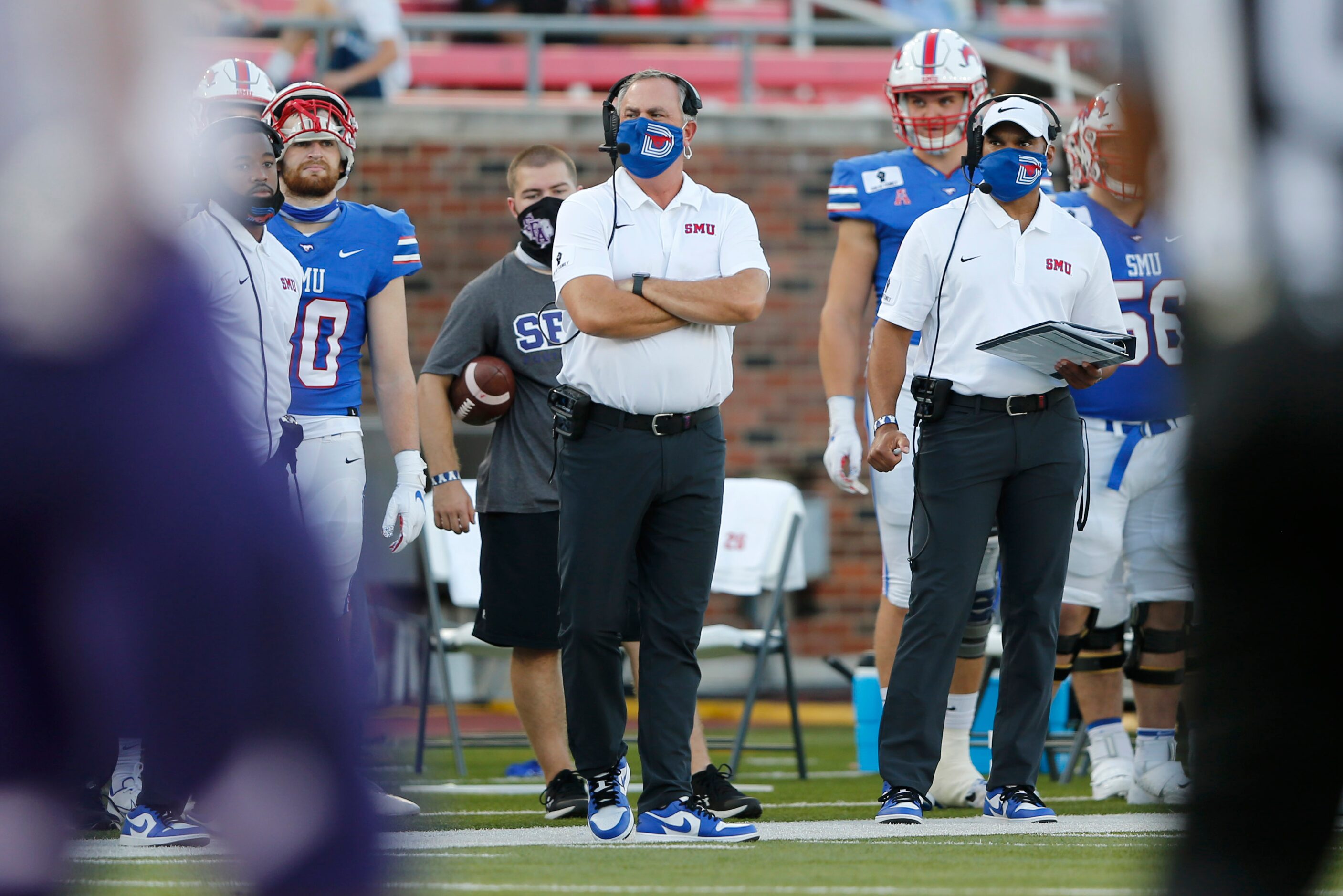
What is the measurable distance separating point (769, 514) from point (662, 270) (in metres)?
3.07

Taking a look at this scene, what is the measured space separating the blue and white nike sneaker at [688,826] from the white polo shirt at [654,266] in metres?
1.10

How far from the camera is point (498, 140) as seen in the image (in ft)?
39.1

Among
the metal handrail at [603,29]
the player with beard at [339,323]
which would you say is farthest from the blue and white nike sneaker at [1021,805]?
the metal handrail at [603,29]

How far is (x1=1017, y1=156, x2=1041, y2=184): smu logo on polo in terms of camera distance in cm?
548

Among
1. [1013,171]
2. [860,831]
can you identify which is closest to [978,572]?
[860,831]

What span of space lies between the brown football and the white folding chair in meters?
1.78

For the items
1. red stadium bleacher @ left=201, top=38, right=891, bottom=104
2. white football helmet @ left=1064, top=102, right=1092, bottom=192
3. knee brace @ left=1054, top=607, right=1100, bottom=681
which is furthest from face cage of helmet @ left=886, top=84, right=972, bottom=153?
red stadium bleacher @ left=201, top=38, right=891, bottom=104

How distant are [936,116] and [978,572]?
1800 millimetres

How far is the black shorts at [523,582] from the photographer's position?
247 inches

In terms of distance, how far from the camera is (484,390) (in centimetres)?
621

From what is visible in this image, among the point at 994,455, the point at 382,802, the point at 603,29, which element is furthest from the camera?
the point at 603,29

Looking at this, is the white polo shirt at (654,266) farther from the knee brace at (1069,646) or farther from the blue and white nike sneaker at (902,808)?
the knee brace at (1069,646)

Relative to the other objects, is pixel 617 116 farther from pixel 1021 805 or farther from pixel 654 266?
pixel 1021 805

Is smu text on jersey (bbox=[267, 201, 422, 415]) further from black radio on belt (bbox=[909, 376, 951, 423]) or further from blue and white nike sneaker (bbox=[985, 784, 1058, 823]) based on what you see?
blue and white nike sneaker (bbox=[985, 784, 1058, 823])
